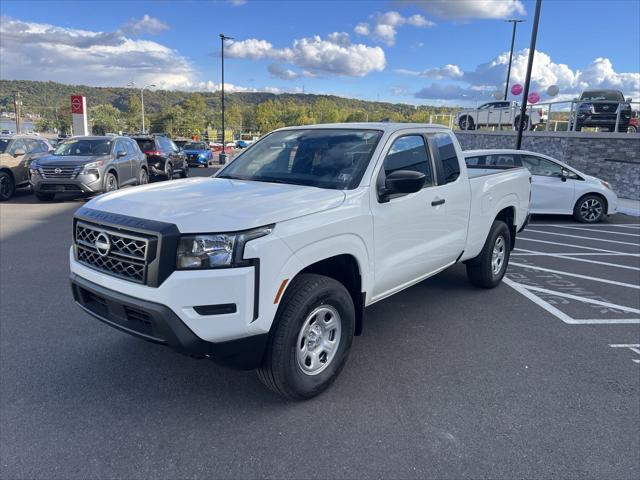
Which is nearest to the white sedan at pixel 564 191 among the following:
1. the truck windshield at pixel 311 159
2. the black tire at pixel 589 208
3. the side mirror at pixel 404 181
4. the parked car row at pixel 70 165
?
the black tire at pixel 589 208

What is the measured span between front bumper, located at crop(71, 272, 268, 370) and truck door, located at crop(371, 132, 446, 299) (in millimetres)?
1283

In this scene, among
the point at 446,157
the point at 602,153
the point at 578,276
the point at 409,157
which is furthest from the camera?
the point at 602,153

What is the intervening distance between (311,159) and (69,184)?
10.2 metres

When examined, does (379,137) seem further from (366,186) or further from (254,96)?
(254,96)

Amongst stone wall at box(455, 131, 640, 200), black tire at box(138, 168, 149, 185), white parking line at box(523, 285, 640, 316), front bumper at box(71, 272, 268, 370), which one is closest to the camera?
front bumper at box(71, 272, 268, 370)

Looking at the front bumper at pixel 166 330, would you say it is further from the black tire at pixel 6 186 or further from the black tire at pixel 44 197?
the black tire at pixel 6 186

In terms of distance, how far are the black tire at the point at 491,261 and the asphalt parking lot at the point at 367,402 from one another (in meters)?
0.39

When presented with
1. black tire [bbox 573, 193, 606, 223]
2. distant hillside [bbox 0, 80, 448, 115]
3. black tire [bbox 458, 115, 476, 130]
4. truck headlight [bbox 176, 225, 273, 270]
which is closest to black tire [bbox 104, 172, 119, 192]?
truck headlight [bbox 176, 225, 273, 270]

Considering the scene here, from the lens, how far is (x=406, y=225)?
395 cm

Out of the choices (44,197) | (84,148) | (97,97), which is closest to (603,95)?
(84,148)

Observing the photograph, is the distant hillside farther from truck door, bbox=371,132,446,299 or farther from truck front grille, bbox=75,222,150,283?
truck front grille, bbox=75,222,150,283

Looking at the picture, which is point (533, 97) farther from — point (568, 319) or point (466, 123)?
point (568, 319)

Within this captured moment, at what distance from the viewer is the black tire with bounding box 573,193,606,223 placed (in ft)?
37.0

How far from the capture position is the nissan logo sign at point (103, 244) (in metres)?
2.96
